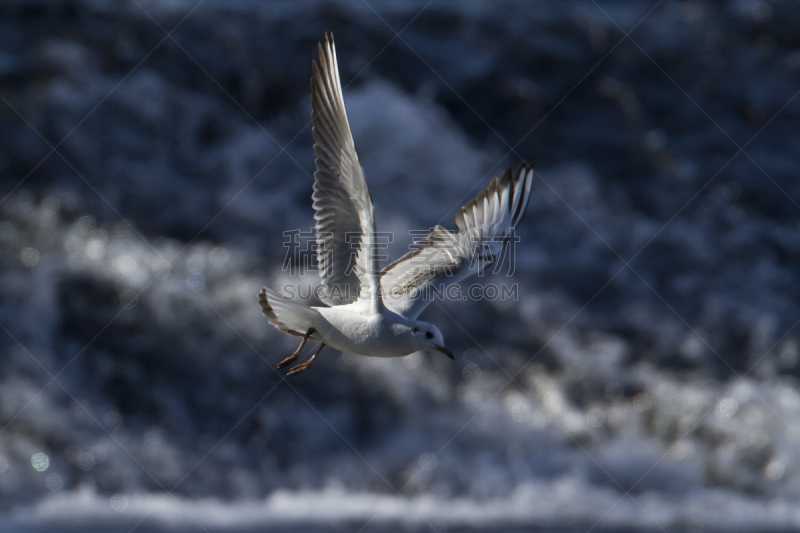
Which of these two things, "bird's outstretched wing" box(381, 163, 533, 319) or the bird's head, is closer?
the bird's head

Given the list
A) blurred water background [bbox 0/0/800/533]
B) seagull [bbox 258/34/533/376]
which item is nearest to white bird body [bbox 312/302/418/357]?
seagull [bbox 258/34/533/376]

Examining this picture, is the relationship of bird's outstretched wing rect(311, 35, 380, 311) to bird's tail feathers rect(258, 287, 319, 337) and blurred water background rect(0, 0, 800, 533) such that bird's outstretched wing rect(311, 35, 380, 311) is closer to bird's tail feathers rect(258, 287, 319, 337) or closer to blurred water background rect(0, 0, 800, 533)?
bird's tail feathers rect(258, 287, 319, 337)

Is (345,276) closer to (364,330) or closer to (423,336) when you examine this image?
(364,330)

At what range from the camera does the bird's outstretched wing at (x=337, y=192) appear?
4578mm

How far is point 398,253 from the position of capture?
34.9 feet

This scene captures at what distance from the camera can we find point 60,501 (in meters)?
8.53

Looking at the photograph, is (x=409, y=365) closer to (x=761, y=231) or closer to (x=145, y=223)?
(x=145, y=223)

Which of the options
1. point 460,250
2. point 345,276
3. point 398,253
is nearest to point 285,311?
point 345,276

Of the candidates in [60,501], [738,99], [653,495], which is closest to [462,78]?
[738,99]

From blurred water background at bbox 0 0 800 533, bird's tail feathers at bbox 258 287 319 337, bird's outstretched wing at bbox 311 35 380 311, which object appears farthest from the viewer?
blurred water background at bbox 0 0 800 533

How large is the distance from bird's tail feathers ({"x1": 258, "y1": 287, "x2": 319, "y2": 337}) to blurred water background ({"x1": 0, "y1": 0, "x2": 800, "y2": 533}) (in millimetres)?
3955

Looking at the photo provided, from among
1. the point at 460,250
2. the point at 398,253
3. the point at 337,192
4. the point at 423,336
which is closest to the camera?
the point at 423,336

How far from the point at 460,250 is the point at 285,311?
1382 millimetres

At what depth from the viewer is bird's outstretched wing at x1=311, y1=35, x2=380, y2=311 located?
458cm
